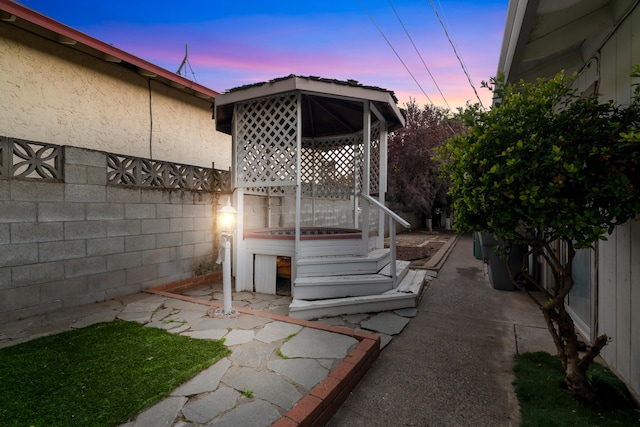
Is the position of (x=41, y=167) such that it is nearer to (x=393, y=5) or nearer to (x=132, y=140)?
(x=132, y=140)

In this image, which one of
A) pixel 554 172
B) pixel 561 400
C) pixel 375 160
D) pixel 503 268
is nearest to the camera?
pixel 554 172

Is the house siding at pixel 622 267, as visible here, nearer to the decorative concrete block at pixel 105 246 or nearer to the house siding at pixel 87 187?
the house siding at pixel 87 187

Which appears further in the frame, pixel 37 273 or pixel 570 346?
pixel 37 273

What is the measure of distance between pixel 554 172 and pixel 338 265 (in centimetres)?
287

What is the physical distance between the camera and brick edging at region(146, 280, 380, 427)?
5.60 ft

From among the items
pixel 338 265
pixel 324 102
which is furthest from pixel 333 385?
pixel 324 102

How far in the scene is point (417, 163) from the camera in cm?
1534

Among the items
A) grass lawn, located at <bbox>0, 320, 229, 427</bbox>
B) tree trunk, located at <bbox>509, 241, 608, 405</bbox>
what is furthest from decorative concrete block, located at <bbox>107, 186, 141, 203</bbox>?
tree trunk, located at <bbox>509, 241, 608, 405</bbox>

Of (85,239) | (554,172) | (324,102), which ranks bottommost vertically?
(85,239)

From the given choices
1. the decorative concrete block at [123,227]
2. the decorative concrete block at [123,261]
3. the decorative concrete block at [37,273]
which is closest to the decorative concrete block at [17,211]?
the decorative concrete block at [37,273]

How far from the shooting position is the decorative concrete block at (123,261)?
12.9 feet

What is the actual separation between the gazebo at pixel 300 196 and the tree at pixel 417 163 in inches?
394

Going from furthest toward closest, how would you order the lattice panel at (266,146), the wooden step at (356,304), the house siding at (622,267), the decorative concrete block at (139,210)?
the lattice panel at (266,146) → the decorative concrete block at (139,210) → the wooden step at (356,304) → the house siding at (622,267)

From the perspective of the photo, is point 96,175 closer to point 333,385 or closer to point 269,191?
point 269,191
